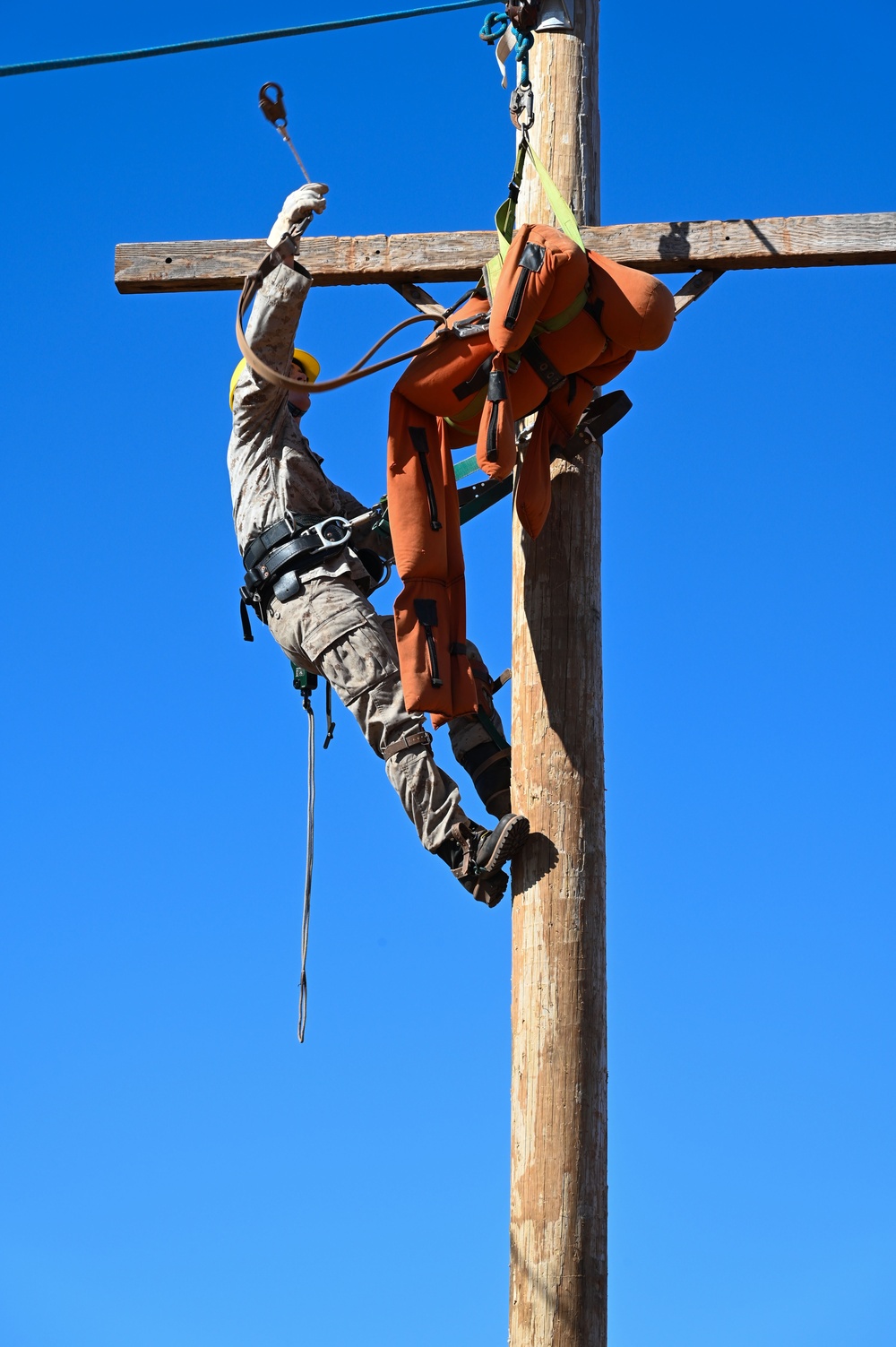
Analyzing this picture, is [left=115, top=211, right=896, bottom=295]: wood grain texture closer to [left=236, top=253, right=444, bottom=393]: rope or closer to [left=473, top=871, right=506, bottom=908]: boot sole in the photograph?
[left=236, top=253, right=444, bottom=393]: rope

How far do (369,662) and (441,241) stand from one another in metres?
1.28

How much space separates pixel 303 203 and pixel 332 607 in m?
1.16

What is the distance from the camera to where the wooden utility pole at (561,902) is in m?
4.24

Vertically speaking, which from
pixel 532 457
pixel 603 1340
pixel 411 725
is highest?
pixel 532 457

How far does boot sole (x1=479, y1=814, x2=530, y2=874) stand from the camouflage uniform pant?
0.22 meters

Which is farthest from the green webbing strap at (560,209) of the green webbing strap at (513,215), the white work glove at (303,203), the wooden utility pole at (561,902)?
the white work glove at (303,203)

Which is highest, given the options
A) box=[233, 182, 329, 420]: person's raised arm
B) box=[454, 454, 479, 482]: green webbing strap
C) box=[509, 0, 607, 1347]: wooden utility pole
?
box=[233, 182, 329, 420]: person's raised arm

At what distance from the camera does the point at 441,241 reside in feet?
17.0

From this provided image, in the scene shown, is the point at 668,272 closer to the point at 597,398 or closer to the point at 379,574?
the point at 597,398

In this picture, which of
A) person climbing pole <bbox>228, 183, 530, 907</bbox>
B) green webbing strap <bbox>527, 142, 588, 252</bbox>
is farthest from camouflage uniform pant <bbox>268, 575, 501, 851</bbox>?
green webbing strap <bbox>527, 142, 588, 252</bbox>

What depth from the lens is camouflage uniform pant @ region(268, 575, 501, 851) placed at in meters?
4.82

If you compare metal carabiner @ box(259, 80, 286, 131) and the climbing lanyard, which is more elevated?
metal carabiner @ box(259, 80, 286, 131)

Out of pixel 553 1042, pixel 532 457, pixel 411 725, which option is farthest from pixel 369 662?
pixel 553 1042

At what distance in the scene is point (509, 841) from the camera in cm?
456
